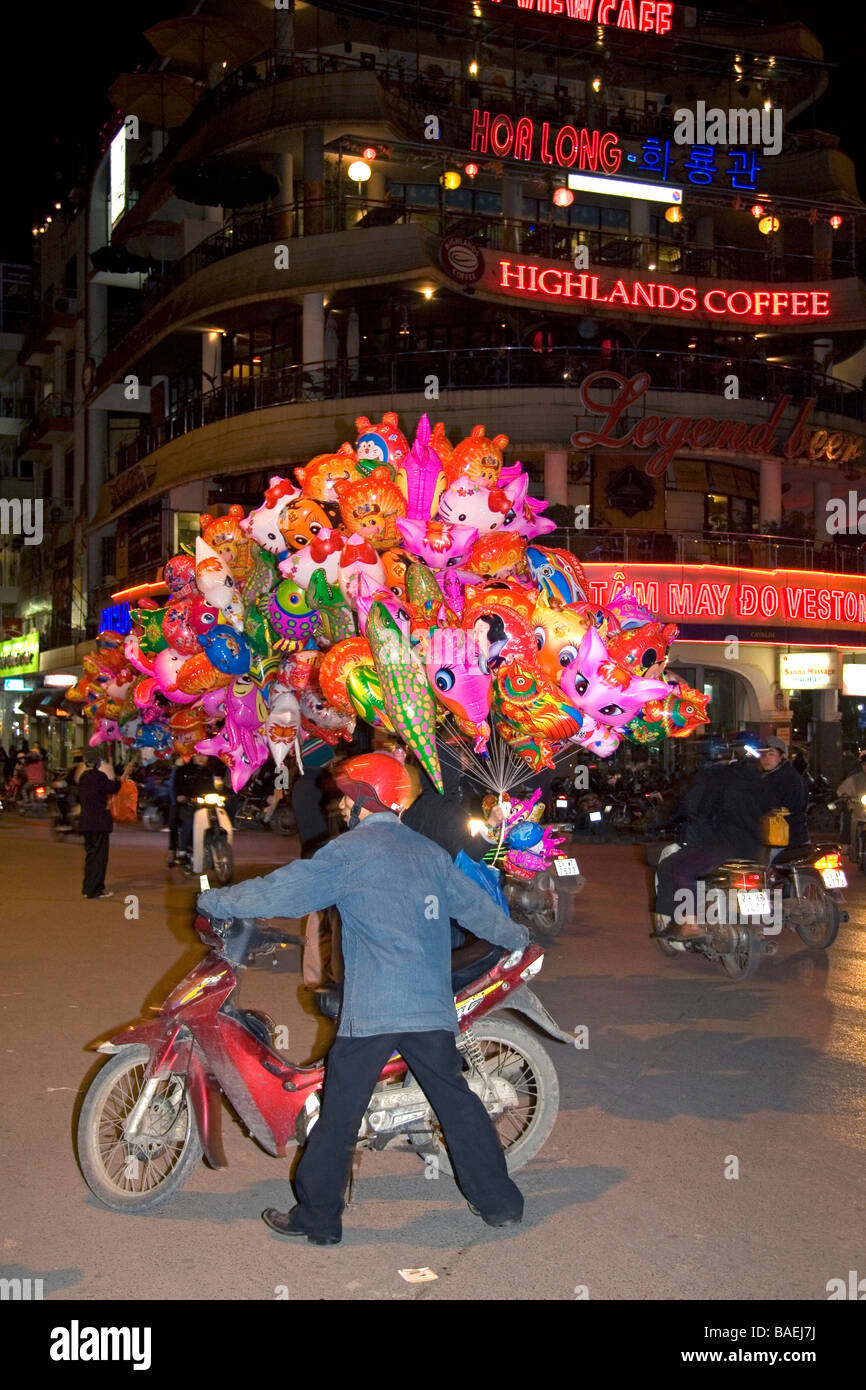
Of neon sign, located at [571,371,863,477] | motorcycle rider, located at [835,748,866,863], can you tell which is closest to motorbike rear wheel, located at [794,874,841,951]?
motorcycle rider, located at [835,748,866,863]

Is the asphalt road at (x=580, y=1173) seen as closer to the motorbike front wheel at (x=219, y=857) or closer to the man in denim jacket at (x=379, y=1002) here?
the man in denim jacket at (x=379, y=1002)

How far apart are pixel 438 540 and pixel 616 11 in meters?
25.3

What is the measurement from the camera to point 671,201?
1199 inches

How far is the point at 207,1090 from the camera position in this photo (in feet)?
18.5

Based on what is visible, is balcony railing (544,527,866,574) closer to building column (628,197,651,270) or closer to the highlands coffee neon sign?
the highlands coffee neon sign

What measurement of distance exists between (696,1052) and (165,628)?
7.27m

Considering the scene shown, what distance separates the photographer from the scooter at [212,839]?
16.0m

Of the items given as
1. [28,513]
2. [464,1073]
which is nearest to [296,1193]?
[464,1073]

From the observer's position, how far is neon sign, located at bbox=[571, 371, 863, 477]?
87.4ft

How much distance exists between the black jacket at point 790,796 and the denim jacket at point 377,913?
634 cm

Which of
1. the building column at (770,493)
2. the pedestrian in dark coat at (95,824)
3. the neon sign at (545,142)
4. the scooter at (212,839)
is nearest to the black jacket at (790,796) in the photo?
the scooter at (212,839)

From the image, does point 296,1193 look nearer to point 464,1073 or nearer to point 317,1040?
point 464,1073

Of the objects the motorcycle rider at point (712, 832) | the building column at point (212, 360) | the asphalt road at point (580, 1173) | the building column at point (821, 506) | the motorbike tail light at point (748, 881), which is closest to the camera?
the asphalt road at point (580, 1173)

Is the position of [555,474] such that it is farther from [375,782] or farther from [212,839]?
[375,782]
